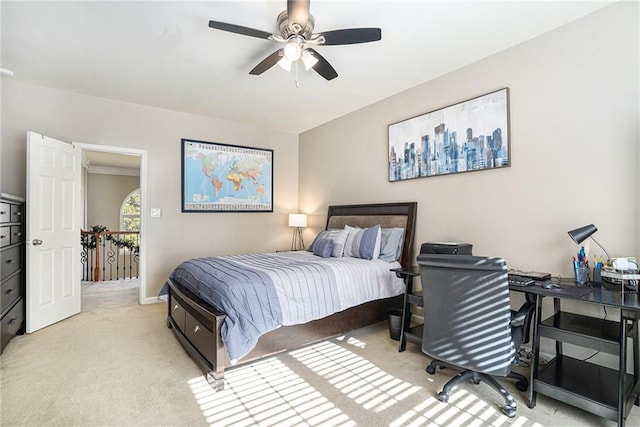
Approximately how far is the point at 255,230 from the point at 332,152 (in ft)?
5.97

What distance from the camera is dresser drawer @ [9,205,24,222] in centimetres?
312

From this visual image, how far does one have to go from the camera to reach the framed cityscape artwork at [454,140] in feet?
9.69

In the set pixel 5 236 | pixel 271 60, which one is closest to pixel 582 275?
pixel 271 60

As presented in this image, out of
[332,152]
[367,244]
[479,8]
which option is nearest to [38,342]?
[367,244]

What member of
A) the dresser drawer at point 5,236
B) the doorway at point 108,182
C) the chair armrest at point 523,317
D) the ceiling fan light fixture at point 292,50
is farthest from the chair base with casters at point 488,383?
the doorway at point 108,182

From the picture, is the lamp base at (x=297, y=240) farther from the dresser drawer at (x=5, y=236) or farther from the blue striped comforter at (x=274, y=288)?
the dresser drawer at (x=5, y=236)

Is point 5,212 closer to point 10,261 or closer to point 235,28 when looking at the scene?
point 10,261

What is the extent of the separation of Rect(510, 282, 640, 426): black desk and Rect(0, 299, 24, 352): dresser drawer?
4.07 metres

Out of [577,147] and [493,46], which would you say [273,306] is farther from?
[493,46]

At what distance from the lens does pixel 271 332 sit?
2586 mm

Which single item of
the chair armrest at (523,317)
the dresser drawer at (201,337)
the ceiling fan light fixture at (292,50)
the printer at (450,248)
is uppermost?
the ceiling fan light fixture at (292,50)

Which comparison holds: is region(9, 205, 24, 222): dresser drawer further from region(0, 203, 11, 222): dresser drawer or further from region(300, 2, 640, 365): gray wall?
region(300, 2, 640, 365): gray wall

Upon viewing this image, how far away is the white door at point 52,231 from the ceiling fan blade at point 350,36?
3.26 metres

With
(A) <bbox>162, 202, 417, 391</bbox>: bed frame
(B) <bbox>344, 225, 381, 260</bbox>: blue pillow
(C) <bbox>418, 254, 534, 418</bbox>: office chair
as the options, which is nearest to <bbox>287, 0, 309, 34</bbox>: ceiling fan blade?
(C) <bbox>418, 254, 534, 418</bbox>: office chair
